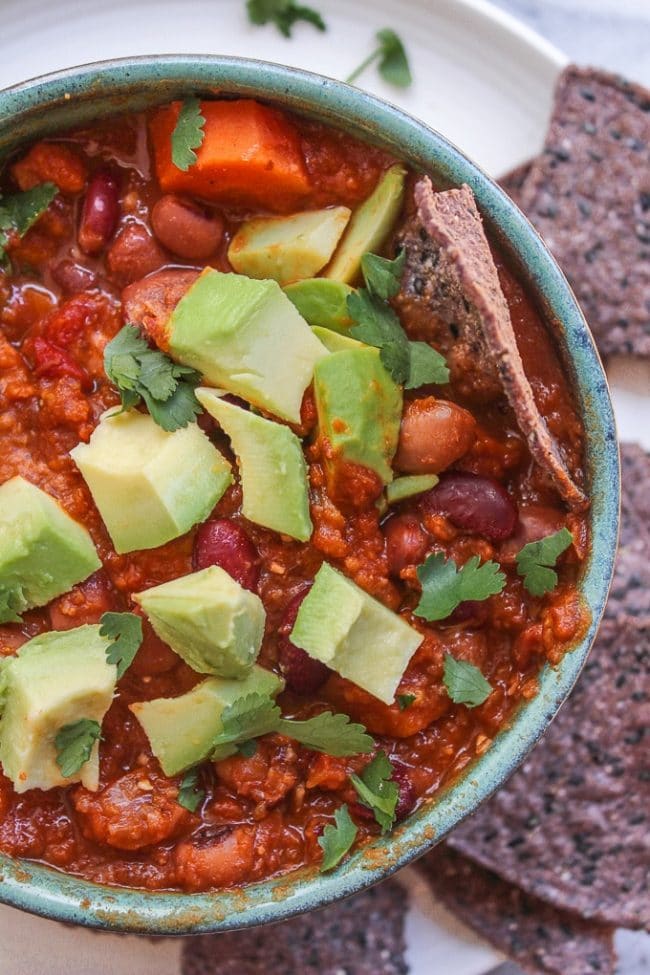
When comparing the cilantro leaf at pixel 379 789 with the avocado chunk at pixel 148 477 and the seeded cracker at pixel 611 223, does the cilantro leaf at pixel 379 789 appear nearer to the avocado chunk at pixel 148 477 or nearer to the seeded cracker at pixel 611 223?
the avocado chunk at pixel 148 477

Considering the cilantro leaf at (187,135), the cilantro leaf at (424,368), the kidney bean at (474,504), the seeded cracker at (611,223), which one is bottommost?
the kidney bean at (474,504)

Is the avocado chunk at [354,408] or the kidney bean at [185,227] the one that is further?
the kidney bean at [185,227]

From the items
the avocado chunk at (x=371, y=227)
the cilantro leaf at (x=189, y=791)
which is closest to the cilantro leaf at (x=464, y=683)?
the cilantro leaf at (x=189, y=791)

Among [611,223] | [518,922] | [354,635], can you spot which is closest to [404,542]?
[354,635]

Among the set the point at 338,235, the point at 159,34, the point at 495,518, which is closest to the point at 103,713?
the point at 495,518

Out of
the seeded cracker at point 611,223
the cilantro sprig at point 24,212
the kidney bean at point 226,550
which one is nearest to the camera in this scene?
the kidney bean at point 226,550

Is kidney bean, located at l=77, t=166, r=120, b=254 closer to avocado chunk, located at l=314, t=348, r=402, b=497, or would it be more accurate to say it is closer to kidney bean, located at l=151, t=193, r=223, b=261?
kidney bean, located at l=151, t=193, r=223, b=261
